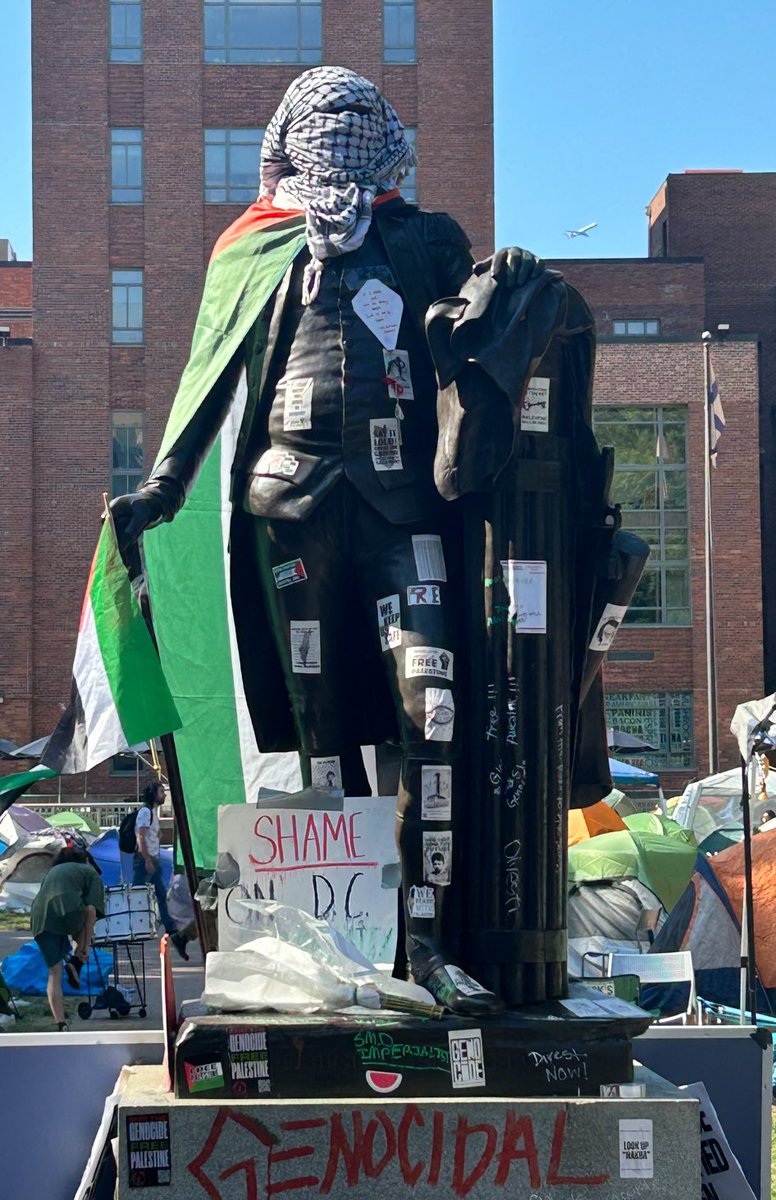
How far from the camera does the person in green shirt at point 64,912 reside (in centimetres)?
1204

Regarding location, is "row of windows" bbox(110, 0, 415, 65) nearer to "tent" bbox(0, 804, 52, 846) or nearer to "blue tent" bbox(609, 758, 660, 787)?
"blue tent" bbox(609, 758, 660, 787)

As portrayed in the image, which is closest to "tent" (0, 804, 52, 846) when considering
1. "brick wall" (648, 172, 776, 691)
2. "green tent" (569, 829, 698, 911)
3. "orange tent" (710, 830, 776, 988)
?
"green tent" (569, 829, 698, 911)

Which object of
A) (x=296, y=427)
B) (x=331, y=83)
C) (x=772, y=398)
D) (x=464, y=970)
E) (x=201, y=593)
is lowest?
(x=464, y=970)

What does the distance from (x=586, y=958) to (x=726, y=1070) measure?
4847mm

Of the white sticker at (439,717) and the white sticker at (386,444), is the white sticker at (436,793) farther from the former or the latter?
the white sticker at (386,444)

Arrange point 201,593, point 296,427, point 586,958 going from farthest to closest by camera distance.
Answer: point 586,958
point 201,593
point 296,427

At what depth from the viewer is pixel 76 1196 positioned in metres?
4.39

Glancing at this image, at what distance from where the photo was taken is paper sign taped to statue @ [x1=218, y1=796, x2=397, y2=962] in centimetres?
452

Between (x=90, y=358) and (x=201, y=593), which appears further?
(x=90, y=358)

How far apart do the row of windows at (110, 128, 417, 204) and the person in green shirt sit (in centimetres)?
3176

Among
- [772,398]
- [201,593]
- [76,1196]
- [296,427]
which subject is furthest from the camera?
[772,398]

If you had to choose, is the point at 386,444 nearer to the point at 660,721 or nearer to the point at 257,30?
the point at 660,721

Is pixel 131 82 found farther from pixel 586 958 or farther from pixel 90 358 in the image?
pixel 586 958

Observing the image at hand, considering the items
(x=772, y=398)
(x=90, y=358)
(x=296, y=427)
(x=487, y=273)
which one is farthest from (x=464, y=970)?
(x=772, y=398)
